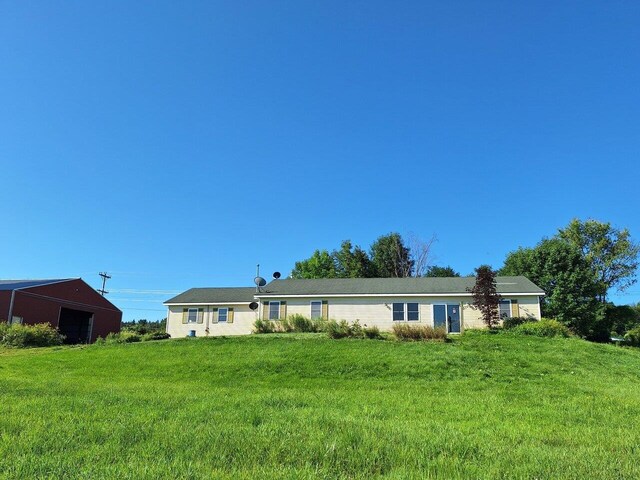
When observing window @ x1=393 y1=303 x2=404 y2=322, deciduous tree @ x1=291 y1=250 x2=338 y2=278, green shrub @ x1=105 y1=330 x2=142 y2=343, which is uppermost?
deciduous tree @ x1=291 y1=250 x2=338 y2=278

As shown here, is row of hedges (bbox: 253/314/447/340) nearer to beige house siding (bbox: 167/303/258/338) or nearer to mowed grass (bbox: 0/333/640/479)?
mowed grass (bbox: 0/333/640/479)

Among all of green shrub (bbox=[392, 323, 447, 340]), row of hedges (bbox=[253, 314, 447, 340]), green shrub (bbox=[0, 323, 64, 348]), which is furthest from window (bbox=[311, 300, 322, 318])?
green shrub (bbox=[0, 323, 64, 348])

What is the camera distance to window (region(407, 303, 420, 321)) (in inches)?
1070

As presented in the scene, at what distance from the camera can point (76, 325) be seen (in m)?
40.1

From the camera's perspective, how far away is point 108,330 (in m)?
42.6

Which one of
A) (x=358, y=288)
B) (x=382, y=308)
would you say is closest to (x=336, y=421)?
(x=382, y=308)

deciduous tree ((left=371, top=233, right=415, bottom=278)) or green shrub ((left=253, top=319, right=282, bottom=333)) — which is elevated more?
deciduous tree ((left=371, top=233, right=415, bottom=278))

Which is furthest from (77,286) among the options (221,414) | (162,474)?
(162,474)

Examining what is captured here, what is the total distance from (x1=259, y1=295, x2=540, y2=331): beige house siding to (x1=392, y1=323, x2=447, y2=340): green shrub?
6.84 meters

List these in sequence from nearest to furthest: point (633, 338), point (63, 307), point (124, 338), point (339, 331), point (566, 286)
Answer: point (339, 331), point (124, 338), point (633, 338), point (566, 286), point (63, 307)

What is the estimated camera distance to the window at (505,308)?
26.2 m

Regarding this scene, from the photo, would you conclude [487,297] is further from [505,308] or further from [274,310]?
[274,310]

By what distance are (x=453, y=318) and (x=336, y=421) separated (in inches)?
868

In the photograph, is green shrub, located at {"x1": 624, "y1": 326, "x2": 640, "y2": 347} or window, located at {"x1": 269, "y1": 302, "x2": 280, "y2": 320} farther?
green shrub, located at {"x1": 624, "y1": 326, "x2": 640, "y2": 347}
